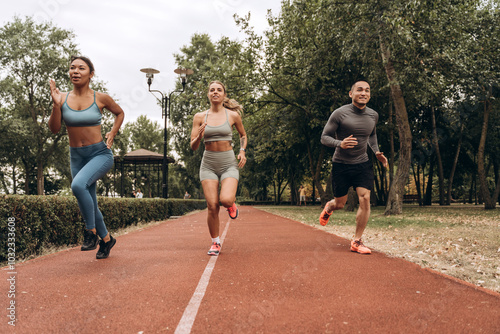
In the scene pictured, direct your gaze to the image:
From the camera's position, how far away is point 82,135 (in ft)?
15.9

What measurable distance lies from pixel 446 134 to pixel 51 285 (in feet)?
108

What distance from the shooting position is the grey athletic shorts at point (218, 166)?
560 cm

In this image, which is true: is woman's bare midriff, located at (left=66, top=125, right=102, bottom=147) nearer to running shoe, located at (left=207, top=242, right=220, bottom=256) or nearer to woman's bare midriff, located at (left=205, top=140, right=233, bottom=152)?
woman's bare midriff, located at (left=205, top=140, right=233, bottom=152)

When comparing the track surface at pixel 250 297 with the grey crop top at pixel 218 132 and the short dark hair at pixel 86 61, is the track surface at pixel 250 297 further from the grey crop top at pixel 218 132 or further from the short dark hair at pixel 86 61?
the short dark hair at pixel 86 61

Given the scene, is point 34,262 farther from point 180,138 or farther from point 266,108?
point 180,138

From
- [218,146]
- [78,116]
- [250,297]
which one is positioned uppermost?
[78,116]

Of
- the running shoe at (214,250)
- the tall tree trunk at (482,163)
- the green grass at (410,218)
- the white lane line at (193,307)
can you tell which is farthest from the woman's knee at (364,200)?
the tall tree trunk at (482,163)

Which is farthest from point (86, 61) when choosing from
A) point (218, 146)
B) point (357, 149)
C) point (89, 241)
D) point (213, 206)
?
point (357, 149)

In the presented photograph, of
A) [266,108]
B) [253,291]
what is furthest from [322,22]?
[253,291]

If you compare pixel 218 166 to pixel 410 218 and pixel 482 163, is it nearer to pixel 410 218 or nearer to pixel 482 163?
pixel 410 218

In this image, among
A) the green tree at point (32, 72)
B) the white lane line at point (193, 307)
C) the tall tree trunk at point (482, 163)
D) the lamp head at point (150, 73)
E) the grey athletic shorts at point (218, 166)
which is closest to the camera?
the white lane line at point (193, 307)

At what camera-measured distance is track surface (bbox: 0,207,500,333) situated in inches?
109

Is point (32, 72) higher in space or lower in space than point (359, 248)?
higher

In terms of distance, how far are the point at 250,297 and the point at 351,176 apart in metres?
3.08
